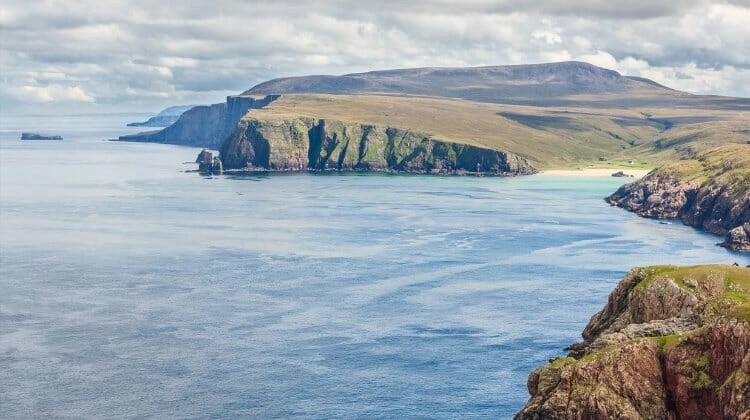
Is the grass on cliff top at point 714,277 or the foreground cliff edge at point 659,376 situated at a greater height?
the grass on cliff top at point 714,277

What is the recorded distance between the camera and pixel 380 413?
12225cm

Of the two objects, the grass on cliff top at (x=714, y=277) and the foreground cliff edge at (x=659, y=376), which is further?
the grass on cliff top at (x=714, y=277)

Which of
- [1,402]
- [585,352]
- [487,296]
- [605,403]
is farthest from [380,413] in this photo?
[487,296]

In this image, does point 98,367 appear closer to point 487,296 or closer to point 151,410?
point 151,410

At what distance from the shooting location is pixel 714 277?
11369cm

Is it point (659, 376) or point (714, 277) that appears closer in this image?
point (659, 376)

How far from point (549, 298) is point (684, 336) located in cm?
8857

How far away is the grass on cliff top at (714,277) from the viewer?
359 ft

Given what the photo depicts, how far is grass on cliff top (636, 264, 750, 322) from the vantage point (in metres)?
110

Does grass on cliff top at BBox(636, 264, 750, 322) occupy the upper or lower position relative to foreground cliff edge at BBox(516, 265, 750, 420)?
upper

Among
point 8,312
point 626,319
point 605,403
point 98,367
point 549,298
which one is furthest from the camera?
point 549,298

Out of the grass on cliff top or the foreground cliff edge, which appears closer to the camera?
the foreground cliff edge

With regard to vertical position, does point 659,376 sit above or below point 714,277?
below

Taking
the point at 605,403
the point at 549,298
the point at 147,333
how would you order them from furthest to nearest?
the point at 549,298
the point at 147,333
the point at 605,403
